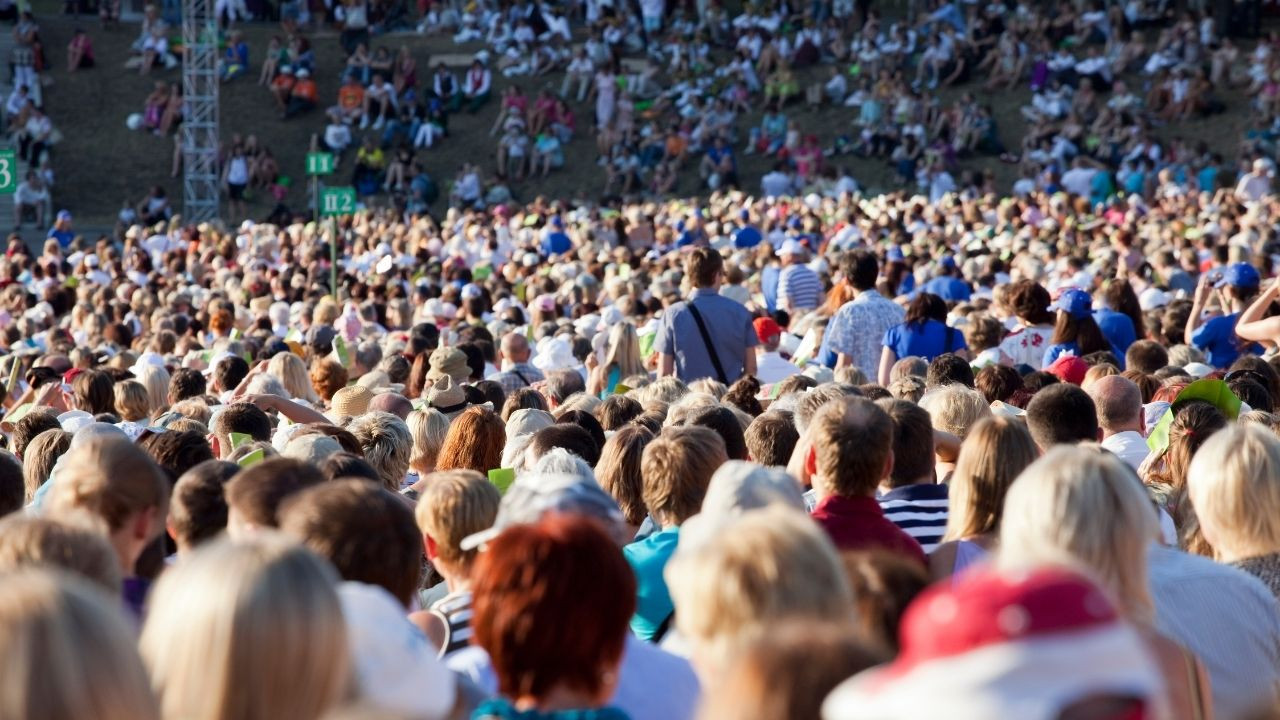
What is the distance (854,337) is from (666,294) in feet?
18.4

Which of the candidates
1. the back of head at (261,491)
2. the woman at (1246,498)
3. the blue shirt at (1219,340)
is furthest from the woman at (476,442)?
the blue shirt at (1219,340)

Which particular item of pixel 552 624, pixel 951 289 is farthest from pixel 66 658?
pixel 951 289

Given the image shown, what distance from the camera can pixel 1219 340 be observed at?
1005 cm

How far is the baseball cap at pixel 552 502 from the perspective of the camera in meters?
3.75

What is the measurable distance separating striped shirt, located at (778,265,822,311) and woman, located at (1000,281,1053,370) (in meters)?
4.67

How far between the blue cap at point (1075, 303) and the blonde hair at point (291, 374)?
13.5ft

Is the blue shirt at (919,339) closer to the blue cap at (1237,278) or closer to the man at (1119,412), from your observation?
the blue cap at (1237,278)

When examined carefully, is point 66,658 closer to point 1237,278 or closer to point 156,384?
point 156,384

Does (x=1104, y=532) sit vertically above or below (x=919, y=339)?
above

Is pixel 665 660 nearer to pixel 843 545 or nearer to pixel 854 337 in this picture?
pixel 843 545

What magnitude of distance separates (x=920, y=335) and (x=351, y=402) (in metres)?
3.00

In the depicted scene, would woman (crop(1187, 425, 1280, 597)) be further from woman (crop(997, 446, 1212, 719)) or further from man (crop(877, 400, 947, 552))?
man (crop(877, 400, 947, 552))

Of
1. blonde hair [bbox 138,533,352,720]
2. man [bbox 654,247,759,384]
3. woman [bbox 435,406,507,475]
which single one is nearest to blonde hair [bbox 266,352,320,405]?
man [bbox 654,247,759,384]

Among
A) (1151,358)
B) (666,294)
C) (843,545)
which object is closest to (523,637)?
(843,545)
